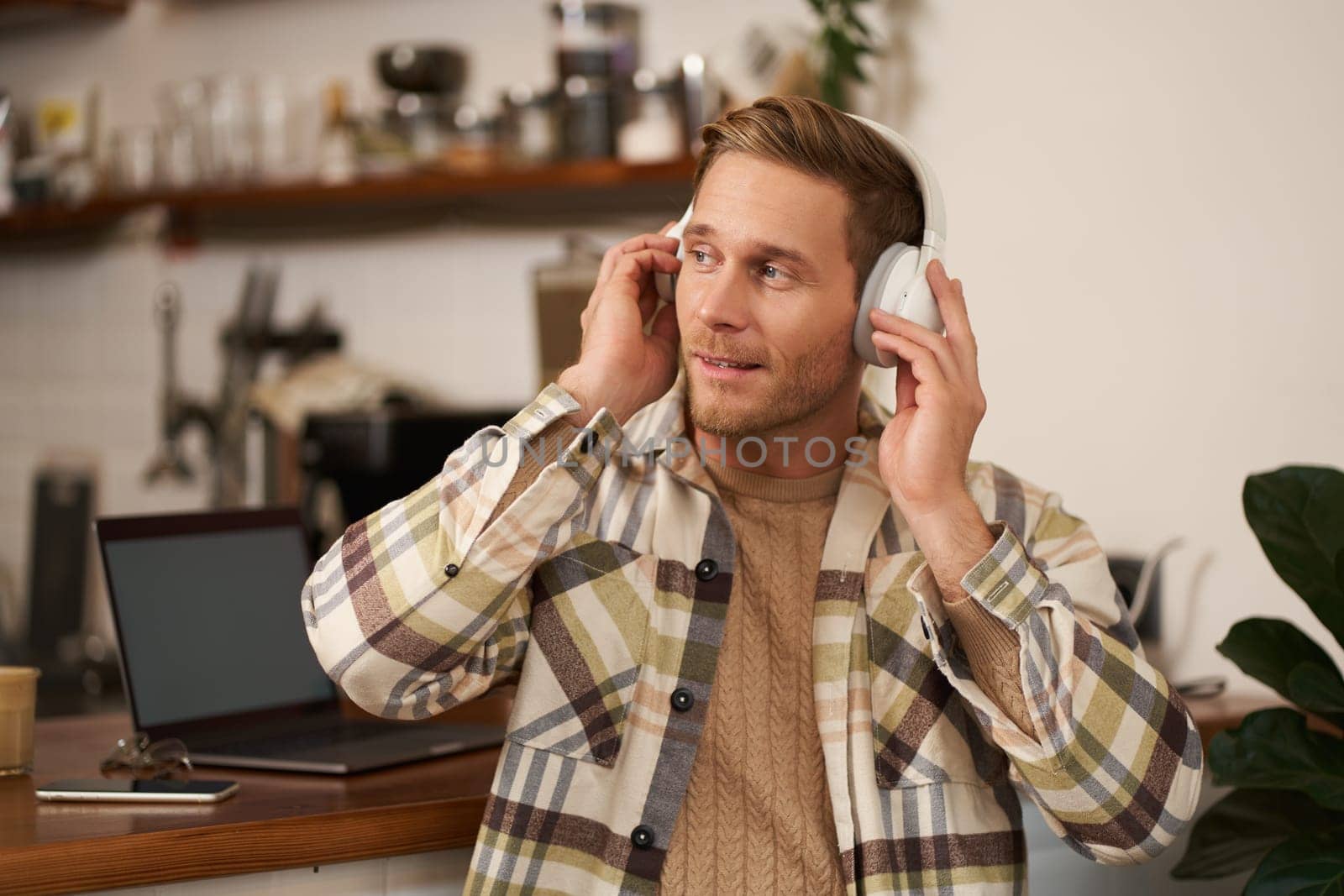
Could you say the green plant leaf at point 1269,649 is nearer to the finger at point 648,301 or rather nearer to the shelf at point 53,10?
the finger at point 648,301

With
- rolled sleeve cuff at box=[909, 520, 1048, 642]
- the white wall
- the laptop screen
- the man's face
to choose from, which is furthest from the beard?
the white wall

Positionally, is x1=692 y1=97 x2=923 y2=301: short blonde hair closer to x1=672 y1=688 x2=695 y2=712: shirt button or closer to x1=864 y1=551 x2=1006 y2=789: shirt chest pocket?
x1=864 y1=551 x2=1006 y2=789: shirt chest pocket

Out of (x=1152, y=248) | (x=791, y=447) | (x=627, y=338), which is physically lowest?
(x=791, y=447)

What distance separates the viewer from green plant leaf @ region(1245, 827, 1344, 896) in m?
1.38

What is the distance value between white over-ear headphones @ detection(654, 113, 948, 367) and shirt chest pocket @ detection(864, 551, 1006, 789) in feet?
0.68

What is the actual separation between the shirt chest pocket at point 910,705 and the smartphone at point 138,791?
581 mm

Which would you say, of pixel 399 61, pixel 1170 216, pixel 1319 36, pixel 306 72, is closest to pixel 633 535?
pixel 1170 216

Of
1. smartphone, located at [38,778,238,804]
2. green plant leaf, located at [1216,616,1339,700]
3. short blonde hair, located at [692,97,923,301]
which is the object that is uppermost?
short blonde hair, located at [692,97,923,301]

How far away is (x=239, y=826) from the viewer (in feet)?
3.95

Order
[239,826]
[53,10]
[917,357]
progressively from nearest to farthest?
[239,826], [917,357], [53,10]

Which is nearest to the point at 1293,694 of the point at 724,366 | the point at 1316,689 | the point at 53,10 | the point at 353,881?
the point at 1316,689

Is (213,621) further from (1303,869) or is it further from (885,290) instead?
(1303,869)

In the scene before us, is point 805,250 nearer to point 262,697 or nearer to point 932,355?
point 932,355

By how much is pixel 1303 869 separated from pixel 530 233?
2.44m
